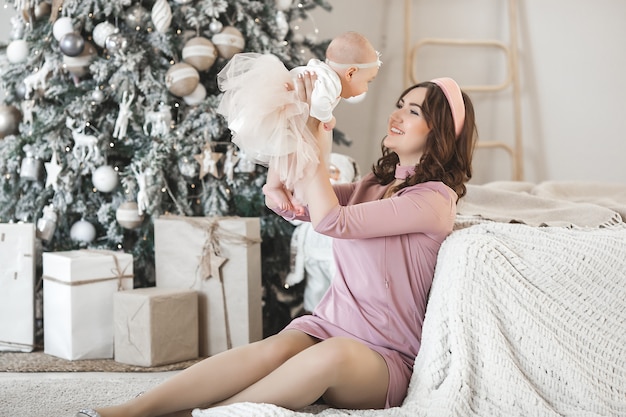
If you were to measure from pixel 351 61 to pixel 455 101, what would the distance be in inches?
11.5

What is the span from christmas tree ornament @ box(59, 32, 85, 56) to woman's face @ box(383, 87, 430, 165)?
143 centimetres

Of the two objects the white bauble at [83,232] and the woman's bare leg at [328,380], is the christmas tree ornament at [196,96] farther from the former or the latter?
the woman's bare leg at [328,380]

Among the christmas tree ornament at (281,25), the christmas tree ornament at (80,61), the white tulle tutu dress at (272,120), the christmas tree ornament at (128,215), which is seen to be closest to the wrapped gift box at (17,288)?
the christmas tree ornament at (128,215)

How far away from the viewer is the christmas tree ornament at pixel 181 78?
2.73 meters

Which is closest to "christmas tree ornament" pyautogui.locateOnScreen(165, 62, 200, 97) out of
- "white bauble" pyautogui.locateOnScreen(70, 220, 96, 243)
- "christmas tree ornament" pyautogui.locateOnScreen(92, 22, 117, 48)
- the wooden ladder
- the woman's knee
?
"christmas tree ornament" pyautogui.locateOnScreen(92, 22, 117, 48)

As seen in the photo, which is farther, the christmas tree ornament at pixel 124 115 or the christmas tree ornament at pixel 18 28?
the christmas tree ornament at pixel 18 28

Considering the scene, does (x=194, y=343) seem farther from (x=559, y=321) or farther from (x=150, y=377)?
(x=559, y=321)

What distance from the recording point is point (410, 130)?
68.5 inches

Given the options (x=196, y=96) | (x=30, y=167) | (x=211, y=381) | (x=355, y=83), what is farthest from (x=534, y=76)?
(x=211, y=381)

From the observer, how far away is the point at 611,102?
3904mm

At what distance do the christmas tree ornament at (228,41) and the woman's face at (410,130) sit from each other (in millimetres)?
1212

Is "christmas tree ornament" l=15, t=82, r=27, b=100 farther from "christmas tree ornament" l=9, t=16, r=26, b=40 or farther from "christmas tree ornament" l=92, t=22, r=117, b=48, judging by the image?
"christmas tree ornament" l=92, t=22, r=117, b=48

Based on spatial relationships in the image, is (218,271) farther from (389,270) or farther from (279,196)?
(389,270)

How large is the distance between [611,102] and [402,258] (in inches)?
105
